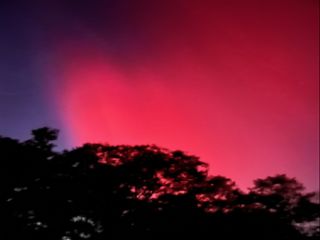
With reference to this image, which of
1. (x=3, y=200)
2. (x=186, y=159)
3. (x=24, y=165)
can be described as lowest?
(x=3, y=200)

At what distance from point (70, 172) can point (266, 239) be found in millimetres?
13288

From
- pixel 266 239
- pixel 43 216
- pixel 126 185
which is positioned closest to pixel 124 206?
pixel 126 185

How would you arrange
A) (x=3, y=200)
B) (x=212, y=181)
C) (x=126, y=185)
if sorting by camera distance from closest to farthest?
(x=3, y=200) < (x=126, y=185) < (x=212, y=181)

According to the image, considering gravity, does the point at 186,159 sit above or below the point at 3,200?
above

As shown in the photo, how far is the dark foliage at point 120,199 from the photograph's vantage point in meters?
20.7

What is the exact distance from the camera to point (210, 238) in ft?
74.2

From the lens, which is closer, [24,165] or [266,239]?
[24,165]

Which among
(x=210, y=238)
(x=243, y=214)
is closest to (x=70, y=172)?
(x=210, y=238)

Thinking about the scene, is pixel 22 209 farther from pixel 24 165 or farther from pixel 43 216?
pixel 24 165

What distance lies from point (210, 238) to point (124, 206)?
578cm

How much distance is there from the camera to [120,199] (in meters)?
23.1

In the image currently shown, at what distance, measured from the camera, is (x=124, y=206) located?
2323 cm

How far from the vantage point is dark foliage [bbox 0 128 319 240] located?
20656 mm

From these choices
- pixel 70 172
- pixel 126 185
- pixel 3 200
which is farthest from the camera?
pixel 126 185
